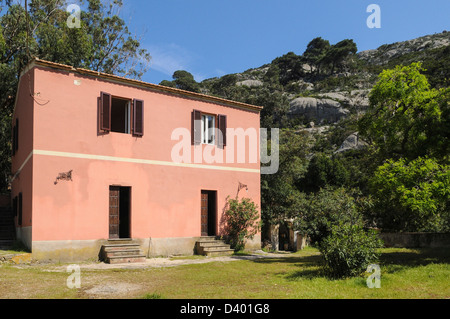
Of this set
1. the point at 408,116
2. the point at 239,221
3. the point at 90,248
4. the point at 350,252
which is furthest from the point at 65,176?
the point at 408,116

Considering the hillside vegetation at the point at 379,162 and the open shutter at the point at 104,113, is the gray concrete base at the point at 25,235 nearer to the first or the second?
the open shutter at the point at 104,113

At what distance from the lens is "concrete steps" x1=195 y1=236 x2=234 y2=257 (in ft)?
50.7

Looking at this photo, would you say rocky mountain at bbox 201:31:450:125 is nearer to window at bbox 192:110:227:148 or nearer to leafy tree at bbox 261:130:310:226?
leafy tree at bbox 261:130:310:226

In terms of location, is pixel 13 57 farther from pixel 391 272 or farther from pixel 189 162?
pixel 391 272

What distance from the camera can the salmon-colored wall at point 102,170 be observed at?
1260 centimetres

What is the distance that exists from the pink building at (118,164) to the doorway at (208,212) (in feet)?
0.14

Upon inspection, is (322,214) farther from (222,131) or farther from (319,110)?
(319,110)

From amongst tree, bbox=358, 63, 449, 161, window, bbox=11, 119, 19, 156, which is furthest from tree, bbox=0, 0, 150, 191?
tree, bbox=358, 63, 449, 161

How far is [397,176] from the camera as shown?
10.7m

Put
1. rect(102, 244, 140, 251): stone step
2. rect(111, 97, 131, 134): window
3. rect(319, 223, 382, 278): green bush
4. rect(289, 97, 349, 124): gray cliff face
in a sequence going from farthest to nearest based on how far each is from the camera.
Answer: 1. rect(289, 97, 349, 124): gray cliff face
2. rect(111, 97, 131, 134): window
3. rect(102, 244, 140, 251): stone step
4. rect(319, 223, 382, 278): green bush

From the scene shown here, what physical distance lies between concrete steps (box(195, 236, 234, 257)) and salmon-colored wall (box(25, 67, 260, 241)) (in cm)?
47

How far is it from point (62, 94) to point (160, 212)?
550cm

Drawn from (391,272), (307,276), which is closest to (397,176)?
(391,272)

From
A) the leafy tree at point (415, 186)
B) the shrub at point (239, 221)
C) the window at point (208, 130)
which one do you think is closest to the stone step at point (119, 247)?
the shrub at point (239, 221)
